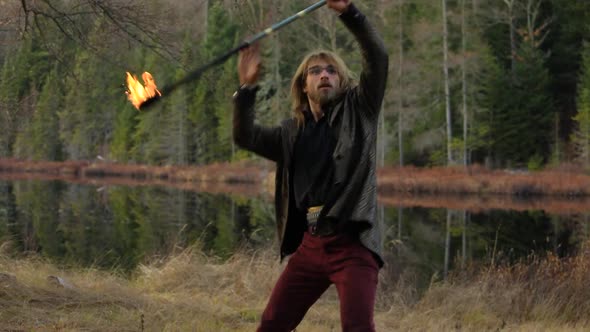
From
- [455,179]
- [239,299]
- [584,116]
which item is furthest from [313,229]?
[584,116]

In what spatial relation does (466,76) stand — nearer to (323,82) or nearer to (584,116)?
(584,116)

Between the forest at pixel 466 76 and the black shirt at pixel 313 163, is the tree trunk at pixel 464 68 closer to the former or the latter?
the forest at pixel 466 76

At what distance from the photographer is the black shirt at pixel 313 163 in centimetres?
342

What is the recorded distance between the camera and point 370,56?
3.30m

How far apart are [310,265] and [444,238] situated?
14.6m

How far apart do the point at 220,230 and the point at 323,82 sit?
14646 millimetres

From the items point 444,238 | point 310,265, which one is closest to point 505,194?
point 444,238

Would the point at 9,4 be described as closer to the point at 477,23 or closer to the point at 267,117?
the point at 477,23

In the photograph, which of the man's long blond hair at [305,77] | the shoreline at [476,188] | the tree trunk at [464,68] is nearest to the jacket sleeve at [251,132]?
the man's long blond hair at [305,77]

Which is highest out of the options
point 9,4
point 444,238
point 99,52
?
point 9,4

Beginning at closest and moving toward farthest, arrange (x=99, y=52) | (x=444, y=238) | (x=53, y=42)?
(x=99, y=52) < (x=53, y=42) < (x=444, y=238)

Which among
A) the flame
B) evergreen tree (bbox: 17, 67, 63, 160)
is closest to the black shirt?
the flame

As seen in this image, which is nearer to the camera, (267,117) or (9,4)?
(9,4)

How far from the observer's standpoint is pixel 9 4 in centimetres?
681
